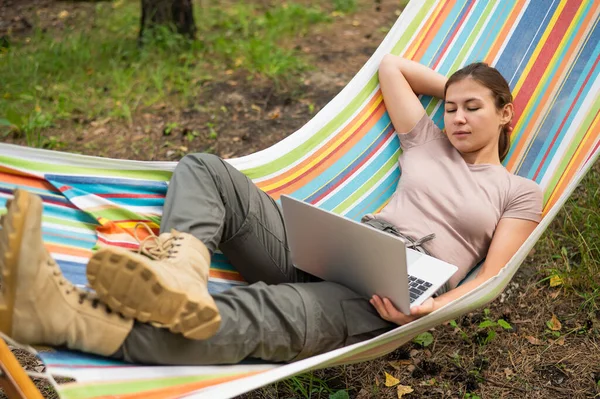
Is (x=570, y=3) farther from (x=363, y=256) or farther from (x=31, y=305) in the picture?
(x=31, y=305)

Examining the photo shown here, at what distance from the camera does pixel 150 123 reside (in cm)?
389

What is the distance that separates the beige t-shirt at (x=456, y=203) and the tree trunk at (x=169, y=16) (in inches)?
106

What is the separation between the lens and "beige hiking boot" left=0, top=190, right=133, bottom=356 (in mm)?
1377

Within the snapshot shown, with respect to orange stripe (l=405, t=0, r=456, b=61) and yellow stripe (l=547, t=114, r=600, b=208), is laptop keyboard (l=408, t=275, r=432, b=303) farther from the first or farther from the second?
orange stripe (l=405, t=0, r=456, b=61)

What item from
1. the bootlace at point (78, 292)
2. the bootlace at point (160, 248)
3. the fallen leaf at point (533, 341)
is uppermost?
the bootlace at point (160, 248)

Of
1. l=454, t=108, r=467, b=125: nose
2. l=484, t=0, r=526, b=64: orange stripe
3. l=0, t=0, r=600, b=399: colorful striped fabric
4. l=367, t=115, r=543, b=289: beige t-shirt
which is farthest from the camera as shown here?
l=484, t=0, r=526, b=64: orange stripe

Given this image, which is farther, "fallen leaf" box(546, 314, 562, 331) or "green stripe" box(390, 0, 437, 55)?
"green stripe" box(390, 0, 437, 55)

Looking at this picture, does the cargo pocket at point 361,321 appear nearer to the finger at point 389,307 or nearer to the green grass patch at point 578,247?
the finger at point 389,307

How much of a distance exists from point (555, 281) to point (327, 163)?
39.6 inches

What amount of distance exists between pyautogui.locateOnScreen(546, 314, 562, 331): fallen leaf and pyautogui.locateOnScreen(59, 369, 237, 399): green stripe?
54.4 inches

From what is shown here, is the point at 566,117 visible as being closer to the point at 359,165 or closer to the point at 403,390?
the point at 359,165

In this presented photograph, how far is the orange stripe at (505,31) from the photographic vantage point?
2.69 meters

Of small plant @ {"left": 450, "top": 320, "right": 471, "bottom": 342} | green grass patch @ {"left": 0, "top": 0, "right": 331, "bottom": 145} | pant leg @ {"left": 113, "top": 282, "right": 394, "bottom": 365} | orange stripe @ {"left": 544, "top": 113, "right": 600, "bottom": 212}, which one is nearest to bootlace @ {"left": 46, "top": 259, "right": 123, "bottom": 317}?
pant leg @ {"left": 113, "top": 282, "right": 394, "bottom": 365}

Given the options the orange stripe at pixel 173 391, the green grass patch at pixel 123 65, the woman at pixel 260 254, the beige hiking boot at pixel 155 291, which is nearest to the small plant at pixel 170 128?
the green grass patch at pixel 123 65
